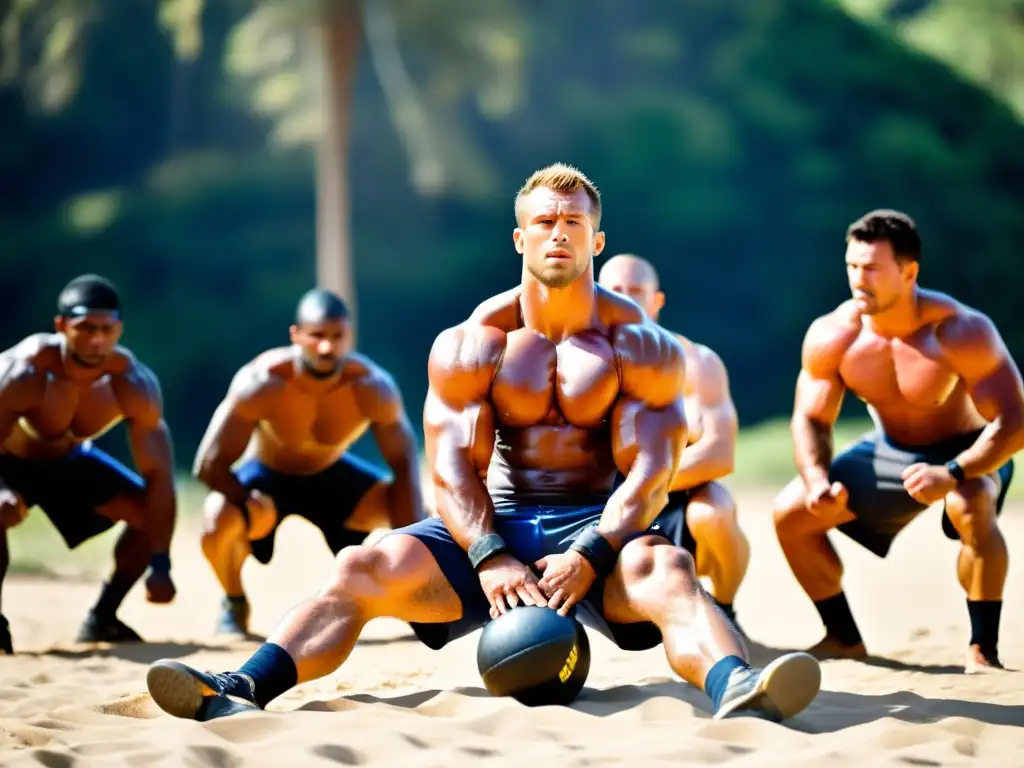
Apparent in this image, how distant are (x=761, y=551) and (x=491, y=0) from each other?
30.2ft

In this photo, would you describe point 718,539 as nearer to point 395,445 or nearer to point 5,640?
point 395,445

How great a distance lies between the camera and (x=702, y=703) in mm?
4211

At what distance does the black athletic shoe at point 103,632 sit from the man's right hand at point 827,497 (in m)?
3.22

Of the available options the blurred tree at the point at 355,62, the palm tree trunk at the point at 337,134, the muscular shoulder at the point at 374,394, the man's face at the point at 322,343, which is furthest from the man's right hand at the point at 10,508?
the blurred tree at the point at 355,62

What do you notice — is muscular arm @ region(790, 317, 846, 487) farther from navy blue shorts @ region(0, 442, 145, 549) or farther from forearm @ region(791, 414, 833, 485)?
navy blue shorts @ region(0, 442, 145, 549)

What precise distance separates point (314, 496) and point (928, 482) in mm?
3113

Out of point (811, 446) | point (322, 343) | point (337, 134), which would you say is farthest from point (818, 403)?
point (337, 134)

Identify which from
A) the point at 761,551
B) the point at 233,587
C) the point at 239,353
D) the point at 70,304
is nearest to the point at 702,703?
the point at 233,587

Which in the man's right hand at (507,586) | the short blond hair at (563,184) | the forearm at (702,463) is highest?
the short blond hair at (563,184)

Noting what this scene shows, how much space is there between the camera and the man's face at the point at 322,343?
6.55 metres

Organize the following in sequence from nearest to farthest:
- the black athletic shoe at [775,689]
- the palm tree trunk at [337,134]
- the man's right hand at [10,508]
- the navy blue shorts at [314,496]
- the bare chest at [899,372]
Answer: the black athletic shoe at [775,689] → the bare chest at [899,372] → the man's right hand at [10,508] → the navy blue shorts at [314,496] → the palm tree trunk at [337,134]

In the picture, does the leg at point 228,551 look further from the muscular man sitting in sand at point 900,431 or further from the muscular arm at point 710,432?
the muscular man sitting in sand at point 900,431

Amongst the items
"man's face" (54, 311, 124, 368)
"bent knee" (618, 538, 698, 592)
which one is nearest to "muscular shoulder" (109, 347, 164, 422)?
"man's face" (54, 311, 124, 368)

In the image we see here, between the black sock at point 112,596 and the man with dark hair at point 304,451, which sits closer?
the black sock at point 112,596
